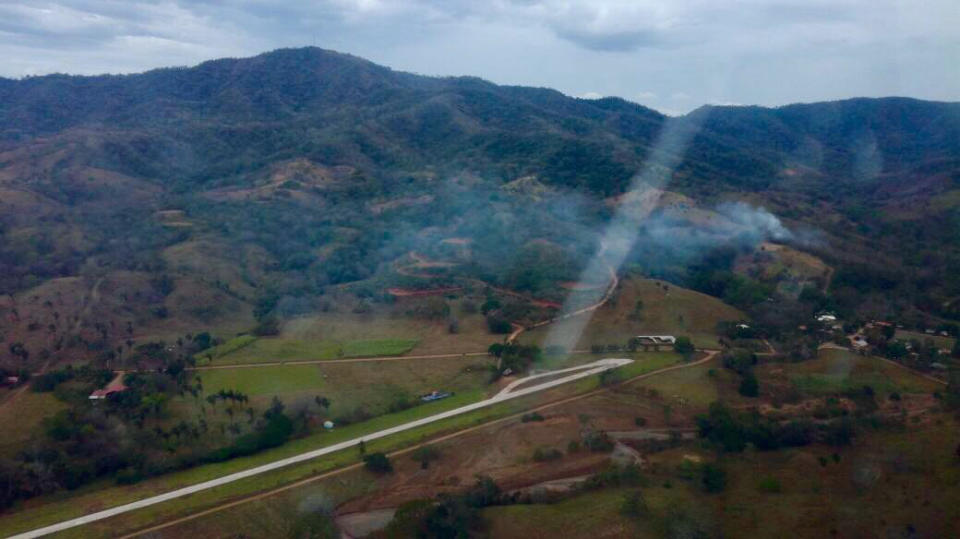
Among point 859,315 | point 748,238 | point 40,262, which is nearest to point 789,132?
point 748,238

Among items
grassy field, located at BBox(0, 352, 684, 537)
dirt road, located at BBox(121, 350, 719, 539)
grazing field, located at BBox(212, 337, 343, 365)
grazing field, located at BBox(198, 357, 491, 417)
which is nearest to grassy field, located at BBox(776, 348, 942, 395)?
dirt road, located at BBox(121, 350, 719, 539)

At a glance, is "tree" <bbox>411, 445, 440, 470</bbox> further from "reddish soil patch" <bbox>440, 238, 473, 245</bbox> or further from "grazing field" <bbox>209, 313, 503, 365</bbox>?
"reddish soil patch" <bbox>440, 238, 473, 245</bbox>

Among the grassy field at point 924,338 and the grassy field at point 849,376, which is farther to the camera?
the grassy field at point 924,338

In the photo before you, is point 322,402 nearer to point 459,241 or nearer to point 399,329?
point 399,329

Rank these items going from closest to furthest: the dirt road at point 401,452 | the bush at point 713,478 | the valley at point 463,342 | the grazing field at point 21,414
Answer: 1. the dirt road at point 401,452
2. the bush at point 713,478
3. the valley at point 463,342
4. the grazing field at point 21,414

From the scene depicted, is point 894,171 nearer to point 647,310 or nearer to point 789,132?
point 789,132

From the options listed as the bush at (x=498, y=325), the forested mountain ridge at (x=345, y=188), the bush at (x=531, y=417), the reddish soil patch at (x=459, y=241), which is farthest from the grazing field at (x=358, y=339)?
the reddish soil patch at (x=459, y=241)

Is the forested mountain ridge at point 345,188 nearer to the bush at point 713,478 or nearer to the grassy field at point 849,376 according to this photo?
the grassy field at point 849,376
